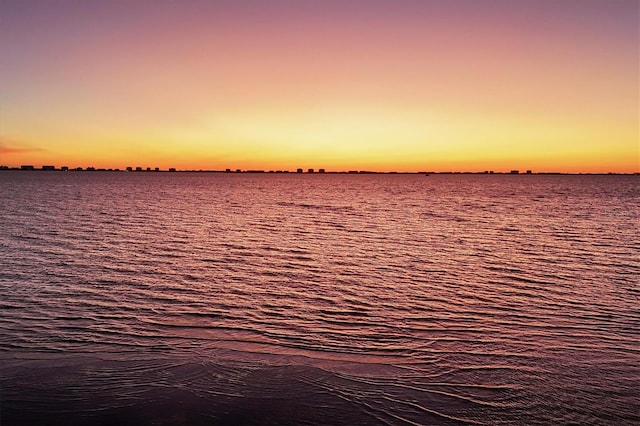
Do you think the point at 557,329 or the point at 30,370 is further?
the point at 557,329

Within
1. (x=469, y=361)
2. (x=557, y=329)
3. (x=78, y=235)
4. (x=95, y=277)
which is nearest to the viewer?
(x=469, y=361)

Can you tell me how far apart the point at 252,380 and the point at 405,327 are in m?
6.60

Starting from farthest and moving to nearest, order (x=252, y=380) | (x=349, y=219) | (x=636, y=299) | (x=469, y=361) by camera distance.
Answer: (x=349, y=219)
(x=636, y=299)
(x=469, y=361)
(x=252, y=380)

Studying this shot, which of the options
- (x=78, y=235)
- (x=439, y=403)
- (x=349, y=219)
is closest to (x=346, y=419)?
(x=439, y=403)

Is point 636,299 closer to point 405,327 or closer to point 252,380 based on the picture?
point 405,327

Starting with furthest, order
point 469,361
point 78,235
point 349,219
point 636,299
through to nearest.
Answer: point 349,219, point 78,235, point 636,299, point 469,361

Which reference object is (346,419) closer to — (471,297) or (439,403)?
(439,403)

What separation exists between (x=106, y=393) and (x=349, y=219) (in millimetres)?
49207

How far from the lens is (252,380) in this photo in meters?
11.5

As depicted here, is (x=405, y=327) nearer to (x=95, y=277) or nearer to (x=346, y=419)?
(x=346, y=419)

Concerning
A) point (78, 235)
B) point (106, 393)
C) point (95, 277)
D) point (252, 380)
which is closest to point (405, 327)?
point (252, 380)

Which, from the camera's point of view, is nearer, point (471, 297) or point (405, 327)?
point (405, 327)

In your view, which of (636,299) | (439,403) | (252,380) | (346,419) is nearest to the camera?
(346,419)

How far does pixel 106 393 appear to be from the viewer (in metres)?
10.7
